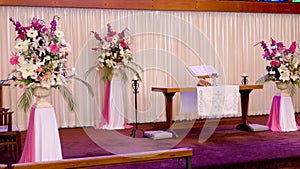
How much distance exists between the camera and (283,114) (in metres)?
7.50

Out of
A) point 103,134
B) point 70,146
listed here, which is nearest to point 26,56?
point 70,146

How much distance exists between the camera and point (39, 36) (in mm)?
4723

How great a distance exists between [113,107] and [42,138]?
3516mm

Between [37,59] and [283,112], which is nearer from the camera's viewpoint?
[37,59]

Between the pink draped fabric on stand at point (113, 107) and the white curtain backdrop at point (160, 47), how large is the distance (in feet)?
1.65

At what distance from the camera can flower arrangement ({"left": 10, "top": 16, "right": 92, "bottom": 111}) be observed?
457cm

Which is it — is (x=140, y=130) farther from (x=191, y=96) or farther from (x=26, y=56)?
(x=26, y=56)

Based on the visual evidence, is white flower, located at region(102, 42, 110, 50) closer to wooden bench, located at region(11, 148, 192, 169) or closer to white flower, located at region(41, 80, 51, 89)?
white flower, located at region(41, 80, 51, 89)

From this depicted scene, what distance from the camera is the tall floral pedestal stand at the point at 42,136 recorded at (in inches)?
183

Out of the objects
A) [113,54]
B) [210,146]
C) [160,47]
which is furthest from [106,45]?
[210,146]

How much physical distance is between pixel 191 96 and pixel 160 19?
2.63m

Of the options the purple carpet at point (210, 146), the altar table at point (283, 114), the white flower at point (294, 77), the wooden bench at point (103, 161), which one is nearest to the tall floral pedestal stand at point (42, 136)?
the purple carpet at point (210, 146)

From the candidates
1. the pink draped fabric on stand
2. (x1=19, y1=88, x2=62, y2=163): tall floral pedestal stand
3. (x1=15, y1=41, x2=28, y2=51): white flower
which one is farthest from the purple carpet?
(x1=15, y1=41, x2=28, y2=51): white flower

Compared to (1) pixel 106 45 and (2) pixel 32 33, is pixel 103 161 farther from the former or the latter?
(1) pixel 106 45
